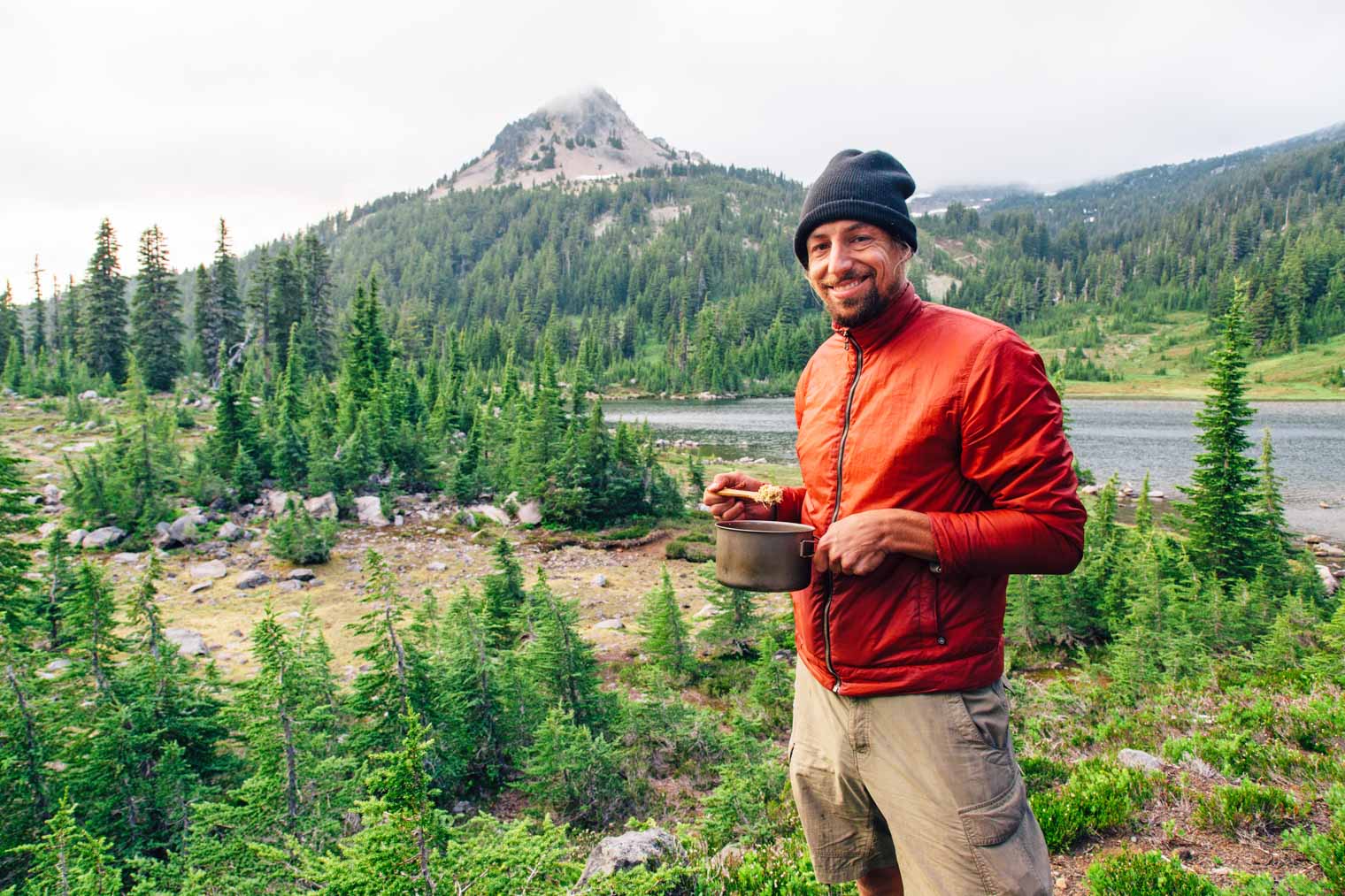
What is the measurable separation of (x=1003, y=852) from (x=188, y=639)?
15.3 meters

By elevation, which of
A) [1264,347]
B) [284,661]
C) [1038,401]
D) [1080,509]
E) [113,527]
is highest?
[1264,347]

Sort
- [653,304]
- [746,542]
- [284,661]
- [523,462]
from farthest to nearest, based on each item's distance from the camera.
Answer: [653,304]
[523,462]
[284,661]
[746,542]

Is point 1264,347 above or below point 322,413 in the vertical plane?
above

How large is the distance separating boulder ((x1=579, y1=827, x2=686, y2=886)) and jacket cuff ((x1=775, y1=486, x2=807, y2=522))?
2.84 metres

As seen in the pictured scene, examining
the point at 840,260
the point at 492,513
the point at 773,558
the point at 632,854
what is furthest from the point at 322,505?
the point at 840,260

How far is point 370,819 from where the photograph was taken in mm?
3256

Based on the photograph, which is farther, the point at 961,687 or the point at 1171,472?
the point at 1171,472

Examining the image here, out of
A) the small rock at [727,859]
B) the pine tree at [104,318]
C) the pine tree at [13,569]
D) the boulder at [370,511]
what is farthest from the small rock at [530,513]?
the pine tree at [104,318]

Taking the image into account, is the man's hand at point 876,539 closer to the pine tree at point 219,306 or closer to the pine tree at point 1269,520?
the pine tree at point 1269,520

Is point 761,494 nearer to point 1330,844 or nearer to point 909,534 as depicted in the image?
point 909,534

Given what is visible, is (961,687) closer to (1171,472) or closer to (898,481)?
(898,481)

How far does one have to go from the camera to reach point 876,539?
2043 mm

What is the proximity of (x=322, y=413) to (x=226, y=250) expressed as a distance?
31130mm

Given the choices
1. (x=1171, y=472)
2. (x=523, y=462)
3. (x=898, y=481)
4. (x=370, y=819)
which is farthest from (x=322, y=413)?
(x=1171, y=472)
